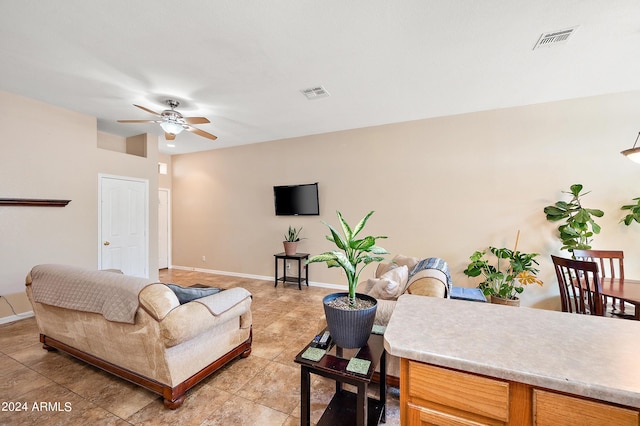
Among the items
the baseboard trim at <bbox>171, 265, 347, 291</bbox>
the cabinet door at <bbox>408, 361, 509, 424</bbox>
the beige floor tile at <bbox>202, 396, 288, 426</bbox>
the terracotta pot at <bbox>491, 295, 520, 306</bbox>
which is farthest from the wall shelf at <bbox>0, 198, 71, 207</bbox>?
the terracotta pot at <bbox>491, 295, 520, 306</bbox>

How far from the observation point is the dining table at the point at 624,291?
79.6 inches

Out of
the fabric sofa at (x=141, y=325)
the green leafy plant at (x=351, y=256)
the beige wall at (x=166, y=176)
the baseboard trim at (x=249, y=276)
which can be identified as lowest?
the baseboard trim at (x=249, y=276)

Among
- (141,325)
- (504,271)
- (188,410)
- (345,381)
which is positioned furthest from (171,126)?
(504,271)

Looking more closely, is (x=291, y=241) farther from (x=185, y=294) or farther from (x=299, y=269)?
(x=185, y=294)

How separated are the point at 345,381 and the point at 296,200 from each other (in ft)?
13.3

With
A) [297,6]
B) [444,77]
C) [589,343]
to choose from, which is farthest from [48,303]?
[444,77]

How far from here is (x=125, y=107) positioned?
3623 mm

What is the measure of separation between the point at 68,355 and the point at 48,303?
2.16 ft

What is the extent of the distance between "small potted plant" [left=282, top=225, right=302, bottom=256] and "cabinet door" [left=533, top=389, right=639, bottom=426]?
4.23m

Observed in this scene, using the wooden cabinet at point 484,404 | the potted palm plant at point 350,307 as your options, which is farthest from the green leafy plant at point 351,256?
the wooden cabinet at point 484,404

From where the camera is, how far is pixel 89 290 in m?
1.99

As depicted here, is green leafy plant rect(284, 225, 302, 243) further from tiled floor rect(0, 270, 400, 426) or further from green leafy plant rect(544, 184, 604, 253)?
green leafy plant rect(544, 184, 604, 253)

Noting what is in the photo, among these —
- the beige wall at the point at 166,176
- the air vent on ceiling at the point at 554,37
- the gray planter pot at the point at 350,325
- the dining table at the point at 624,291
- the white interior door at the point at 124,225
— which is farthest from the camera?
the beige wall at the point at 166,176

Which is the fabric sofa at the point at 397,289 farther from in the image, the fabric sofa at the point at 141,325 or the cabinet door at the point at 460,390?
the fabric sofa at the point at 141,325
